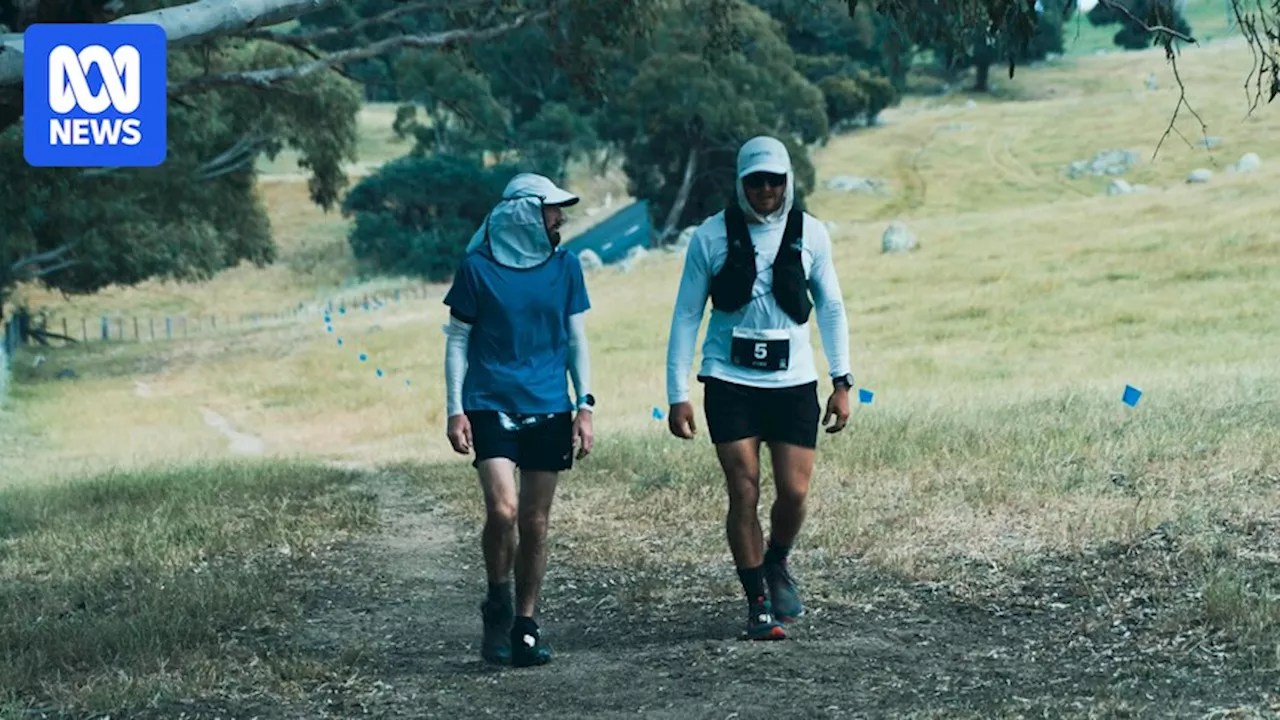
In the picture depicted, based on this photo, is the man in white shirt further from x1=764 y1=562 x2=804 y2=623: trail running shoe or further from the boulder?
the boulder

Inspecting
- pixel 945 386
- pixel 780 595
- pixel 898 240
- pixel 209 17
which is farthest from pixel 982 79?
pixel 780 595

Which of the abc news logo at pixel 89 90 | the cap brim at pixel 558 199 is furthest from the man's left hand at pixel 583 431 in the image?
the abc news logo at pixel 89 90

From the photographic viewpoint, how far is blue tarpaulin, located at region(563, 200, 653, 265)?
201ft

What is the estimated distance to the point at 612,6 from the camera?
15.9 metres

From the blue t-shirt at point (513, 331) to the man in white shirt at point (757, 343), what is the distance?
512 mm

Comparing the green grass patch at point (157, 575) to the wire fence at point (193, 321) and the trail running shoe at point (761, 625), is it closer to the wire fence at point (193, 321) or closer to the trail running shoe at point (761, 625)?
the trail running shoe at point (761, 625)

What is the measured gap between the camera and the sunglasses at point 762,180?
6.91 metres

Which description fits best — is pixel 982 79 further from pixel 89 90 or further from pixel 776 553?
pixel 776 553

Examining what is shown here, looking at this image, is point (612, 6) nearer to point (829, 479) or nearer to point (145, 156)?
point (829, 479)

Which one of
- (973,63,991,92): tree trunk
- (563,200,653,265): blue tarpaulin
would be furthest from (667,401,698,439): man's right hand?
(973,63,991,92): tree trunk

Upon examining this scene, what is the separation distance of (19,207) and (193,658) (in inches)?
803

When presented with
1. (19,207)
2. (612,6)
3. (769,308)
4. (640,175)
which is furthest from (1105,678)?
(640,175)

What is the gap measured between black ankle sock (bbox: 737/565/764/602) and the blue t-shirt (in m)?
1.04

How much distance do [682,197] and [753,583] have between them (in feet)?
168
